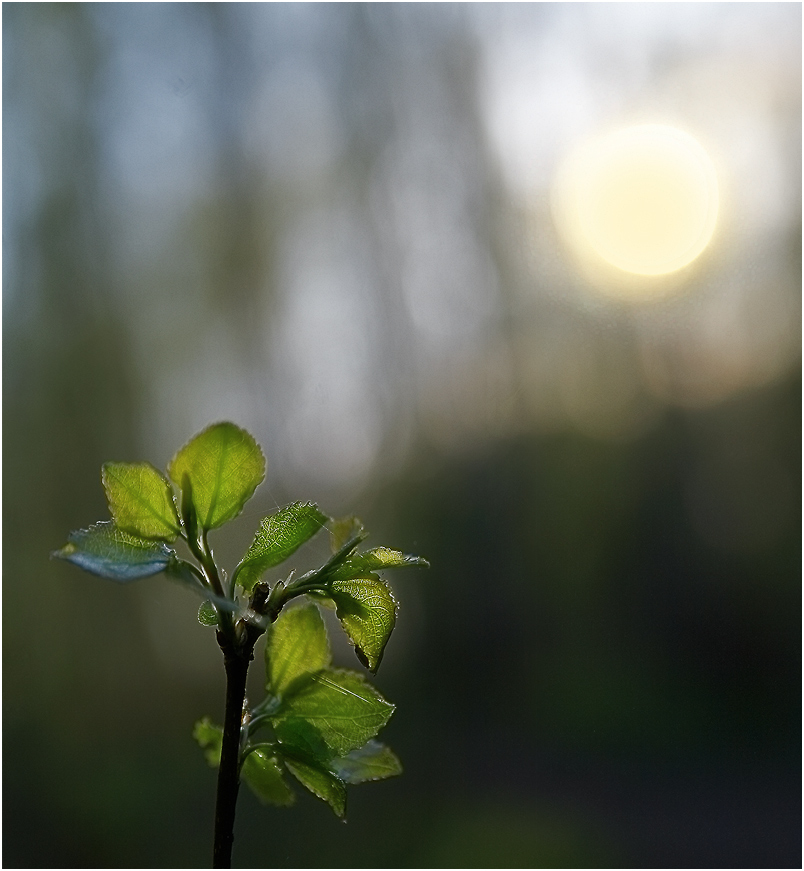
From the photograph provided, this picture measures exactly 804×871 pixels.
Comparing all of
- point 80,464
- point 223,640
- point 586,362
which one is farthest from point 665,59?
point 223,640

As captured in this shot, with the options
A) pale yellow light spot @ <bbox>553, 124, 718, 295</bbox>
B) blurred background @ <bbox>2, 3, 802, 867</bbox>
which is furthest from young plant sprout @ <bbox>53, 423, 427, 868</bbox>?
pale yellow light spot @ <bbox>553, 124, 718, 295</bbox>

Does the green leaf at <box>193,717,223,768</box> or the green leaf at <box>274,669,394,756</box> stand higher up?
the green leaf at <box>274,669,394,756</box>

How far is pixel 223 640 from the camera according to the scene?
0.23 metres

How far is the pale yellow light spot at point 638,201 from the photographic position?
1.43 meters

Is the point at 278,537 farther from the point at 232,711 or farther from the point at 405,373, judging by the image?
the point at 405,373

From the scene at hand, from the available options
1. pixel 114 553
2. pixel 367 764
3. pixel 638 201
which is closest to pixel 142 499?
pixel 114 553

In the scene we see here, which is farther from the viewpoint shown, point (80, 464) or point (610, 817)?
point (610, 817)

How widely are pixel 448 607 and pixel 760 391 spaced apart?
3.60 feet

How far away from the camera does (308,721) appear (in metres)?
0.27

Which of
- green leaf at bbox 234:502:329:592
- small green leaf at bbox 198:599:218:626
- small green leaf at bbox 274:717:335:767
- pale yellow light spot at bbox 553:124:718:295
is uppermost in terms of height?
pale yellow light spot at bbox 553:124:718:295

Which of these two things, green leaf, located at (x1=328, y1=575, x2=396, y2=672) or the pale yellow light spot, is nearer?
green leaf, located at (x1=328, y1=575, x2=396, y2=672)

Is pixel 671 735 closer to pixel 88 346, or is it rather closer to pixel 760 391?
pixel 760 391

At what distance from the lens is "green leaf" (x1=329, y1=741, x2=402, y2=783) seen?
0.95ft

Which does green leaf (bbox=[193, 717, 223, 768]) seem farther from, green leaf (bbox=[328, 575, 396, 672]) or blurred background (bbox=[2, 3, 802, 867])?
blurred background (bbox=[2, 3, 802, 867])
